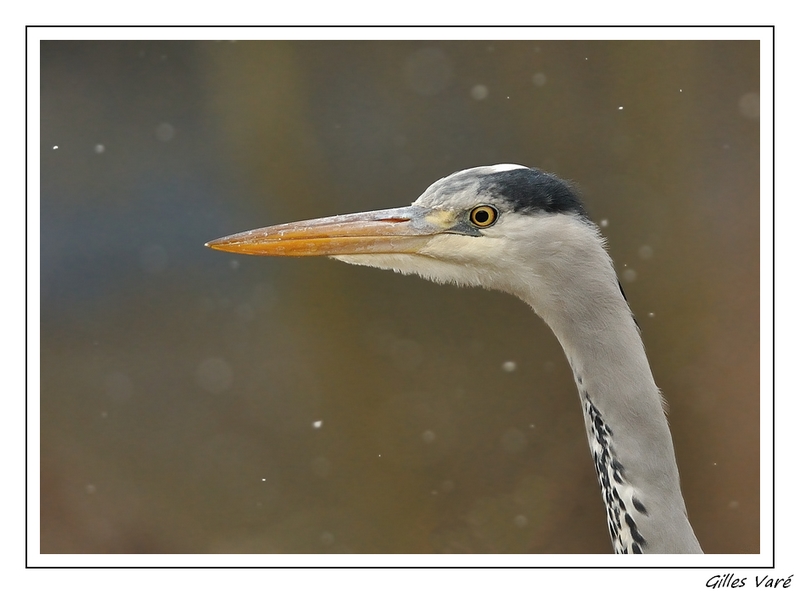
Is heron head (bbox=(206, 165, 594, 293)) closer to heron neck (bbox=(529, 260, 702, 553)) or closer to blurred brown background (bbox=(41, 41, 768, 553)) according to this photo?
heron neck (bbox=(529, 260, 702, 553))

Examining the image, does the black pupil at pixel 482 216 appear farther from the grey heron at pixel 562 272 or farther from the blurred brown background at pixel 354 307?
the blurred brown background at pixel 354 307
